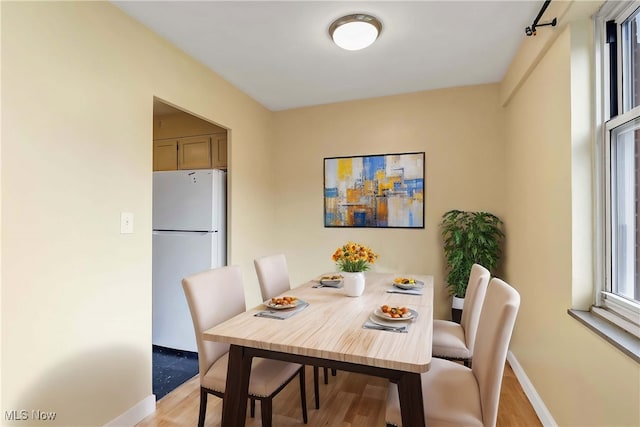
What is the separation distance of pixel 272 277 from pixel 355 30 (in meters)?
1.80

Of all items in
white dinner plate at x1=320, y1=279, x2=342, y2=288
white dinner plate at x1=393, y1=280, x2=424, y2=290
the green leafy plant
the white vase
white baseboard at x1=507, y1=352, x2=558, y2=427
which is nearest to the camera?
white baseboard at x1=507, y1=352, x2=558, y2=427

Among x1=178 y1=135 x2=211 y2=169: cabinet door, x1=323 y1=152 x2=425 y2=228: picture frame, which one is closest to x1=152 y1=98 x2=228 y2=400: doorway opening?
x1=178 y1=135 x2=211 y2=169: cabinet door

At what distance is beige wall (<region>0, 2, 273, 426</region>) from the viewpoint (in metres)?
1.39

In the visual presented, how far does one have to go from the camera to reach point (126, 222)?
1.90 meters

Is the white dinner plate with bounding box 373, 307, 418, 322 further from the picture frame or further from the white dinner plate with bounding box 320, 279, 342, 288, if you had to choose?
the picture frame

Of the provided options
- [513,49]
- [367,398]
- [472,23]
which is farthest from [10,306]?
Result: [513,49]

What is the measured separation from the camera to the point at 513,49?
2361mm

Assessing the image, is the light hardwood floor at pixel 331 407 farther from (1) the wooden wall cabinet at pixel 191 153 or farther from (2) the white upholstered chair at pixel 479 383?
(1) the wooden wall cabinet at pixel 191 153

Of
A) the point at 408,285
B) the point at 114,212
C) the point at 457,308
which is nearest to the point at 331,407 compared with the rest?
the point at 408,285

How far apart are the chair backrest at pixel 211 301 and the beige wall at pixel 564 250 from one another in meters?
1.77

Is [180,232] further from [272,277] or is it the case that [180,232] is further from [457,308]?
[457,308]

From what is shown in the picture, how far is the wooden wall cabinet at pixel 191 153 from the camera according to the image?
322 centimetres

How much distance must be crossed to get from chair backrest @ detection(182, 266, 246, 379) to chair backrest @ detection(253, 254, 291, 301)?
0.90 ft

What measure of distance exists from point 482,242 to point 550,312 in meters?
0.94
